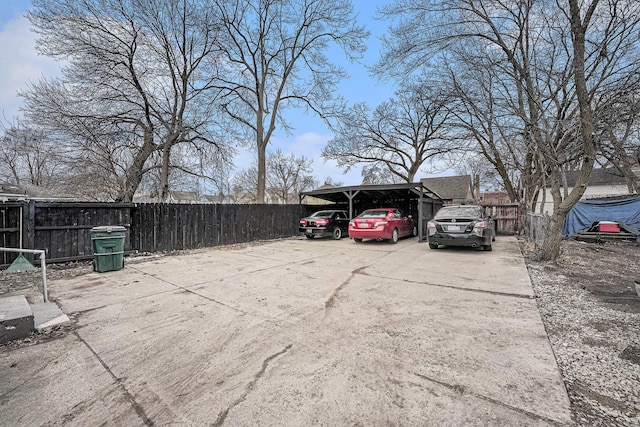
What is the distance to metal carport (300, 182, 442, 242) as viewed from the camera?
1393cm

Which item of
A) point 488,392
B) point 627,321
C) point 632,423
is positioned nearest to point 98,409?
point 488,392

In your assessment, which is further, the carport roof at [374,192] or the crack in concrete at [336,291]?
the carport roof at [374,192]

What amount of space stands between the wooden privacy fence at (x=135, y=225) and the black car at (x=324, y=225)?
5.48ft

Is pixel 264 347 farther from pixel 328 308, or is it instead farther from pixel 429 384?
pixel 429 384

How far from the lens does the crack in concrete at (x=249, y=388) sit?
1.83 metres

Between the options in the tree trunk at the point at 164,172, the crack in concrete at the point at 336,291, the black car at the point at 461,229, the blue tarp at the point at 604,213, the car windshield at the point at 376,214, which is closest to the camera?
the crack in concrete at the point at 336,291

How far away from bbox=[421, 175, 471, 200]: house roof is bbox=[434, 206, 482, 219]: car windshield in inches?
1135

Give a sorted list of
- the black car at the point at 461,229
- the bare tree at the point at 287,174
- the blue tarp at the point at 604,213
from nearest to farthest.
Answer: the black car at the point at 461,229
the blue tarp at the point at 604,213
the bare tree at the point at 287,174

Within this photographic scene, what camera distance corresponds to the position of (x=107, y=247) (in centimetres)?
624

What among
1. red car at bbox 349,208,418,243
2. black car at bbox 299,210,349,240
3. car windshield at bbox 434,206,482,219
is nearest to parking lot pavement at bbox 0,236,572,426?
car windshield at bbox 434,206,482,219

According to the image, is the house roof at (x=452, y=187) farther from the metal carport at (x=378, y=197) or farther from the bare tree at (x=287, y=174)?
the metal carport at (x=378, y=197)

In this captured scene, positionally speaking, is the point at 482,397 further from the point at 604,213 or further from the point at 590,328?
the point at 604,213

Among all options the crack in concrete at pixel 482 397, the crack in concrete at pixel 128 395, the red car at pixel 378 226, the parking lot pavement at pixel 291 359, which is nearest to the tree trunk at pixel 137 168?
the parking lot pavement at pixel 291 359

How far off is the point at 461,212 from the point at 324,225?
5.66 m
